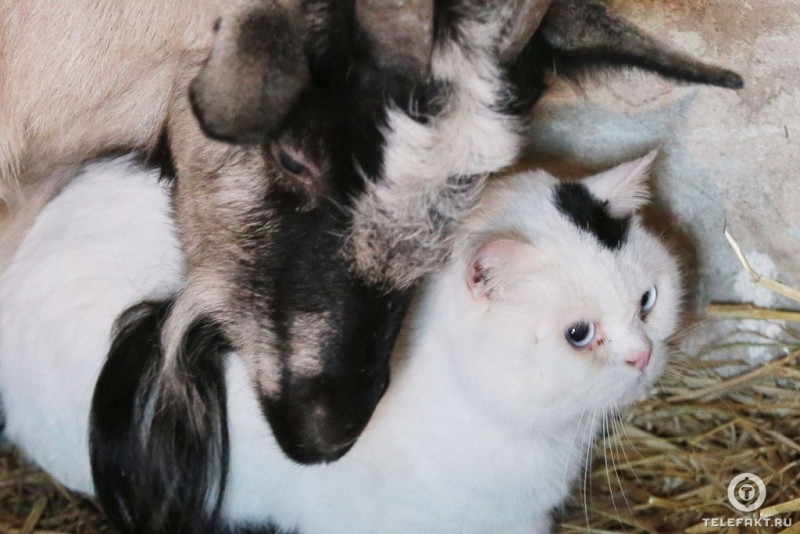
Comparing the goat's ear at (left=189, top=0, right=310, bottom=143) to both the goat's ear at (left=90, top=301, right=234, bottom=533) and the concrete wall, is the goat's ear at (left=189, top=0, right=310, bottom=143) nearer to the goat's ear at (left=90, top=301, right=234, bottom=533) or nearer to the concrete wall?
the goat's ear at (left=90, top=301, right=234, bottom=533)

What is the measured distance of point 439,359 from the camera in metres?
1.63

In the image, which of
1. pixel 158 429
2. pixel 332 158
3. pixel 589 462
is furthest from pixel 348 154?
pixel 589 462

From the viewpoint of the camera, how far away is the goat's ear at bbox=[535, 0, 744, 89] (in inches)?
64.6

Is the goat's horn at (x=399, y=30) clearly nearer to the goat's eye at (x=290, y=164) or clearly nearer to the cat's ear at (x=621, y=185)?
the goat's eye at (x=290, y=164)

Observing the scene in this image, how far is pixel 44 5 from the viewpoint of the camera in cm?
182

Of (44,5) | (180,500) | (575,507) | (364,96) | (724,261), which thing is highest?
(364,96)

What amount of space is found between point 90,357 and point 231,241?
37 centimetres

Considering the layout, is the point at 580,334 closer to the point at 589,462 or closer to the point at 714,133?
the point at 589,462

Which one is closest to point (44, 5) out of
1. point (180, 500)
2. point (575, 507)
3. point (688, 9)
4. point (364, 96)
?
point (364, 96)

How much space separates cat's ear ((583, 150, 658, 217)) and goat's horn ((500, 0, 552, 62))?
32cm

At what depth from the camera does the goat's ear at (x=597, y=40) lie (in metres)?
1.64

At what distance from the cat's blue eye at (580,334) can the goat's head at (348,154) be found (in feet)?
0.77

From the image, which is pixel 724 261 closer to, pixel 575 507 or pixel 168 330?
pixel 575 507

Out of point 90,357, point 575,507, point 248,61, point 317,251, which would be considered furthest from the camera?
point 575,507
